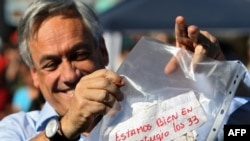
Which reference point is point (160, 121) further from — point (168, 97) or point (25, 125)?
point (25, 125)

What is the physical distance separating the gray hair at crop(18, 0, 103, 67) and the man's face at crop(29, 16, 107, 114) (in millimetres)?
25

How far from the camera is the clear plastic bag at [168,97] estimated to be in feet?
7.00

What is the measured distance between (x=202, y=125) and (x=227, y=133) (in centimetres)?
24

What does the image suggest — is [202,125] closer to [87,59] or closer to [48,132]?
[48,132]

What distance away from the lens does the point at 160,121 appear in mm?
2141

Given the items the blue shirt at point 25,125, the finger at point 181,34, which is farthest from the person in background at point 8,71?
the finger at point 181,34

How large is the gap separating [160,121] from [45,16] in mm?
988

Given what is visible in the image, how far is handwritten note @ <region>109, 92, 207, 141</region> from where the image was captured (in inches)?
83.6

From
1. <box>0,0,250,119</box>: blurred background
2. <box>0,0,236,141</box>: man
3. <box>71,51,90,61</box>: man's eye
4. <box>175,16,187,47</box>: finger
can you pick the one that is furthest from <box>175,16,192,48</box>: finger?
<box>0,0,250,119</box>: blurred background

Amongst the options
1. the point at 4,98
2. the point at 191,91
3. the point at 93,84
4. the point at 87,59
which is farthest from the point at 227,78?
the point at 4,98

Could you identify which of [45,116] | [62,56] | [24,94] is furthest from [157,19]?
[62,56]

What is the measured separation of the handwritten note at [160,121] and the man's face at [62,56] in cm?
76

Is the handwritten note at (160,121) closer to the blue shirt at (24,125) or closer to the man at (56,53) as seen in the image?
the man at (56,53)

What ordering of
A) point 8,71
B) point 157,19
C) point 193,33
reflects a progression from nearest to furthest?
point 193,33 < point 157,19 < point 8,71
